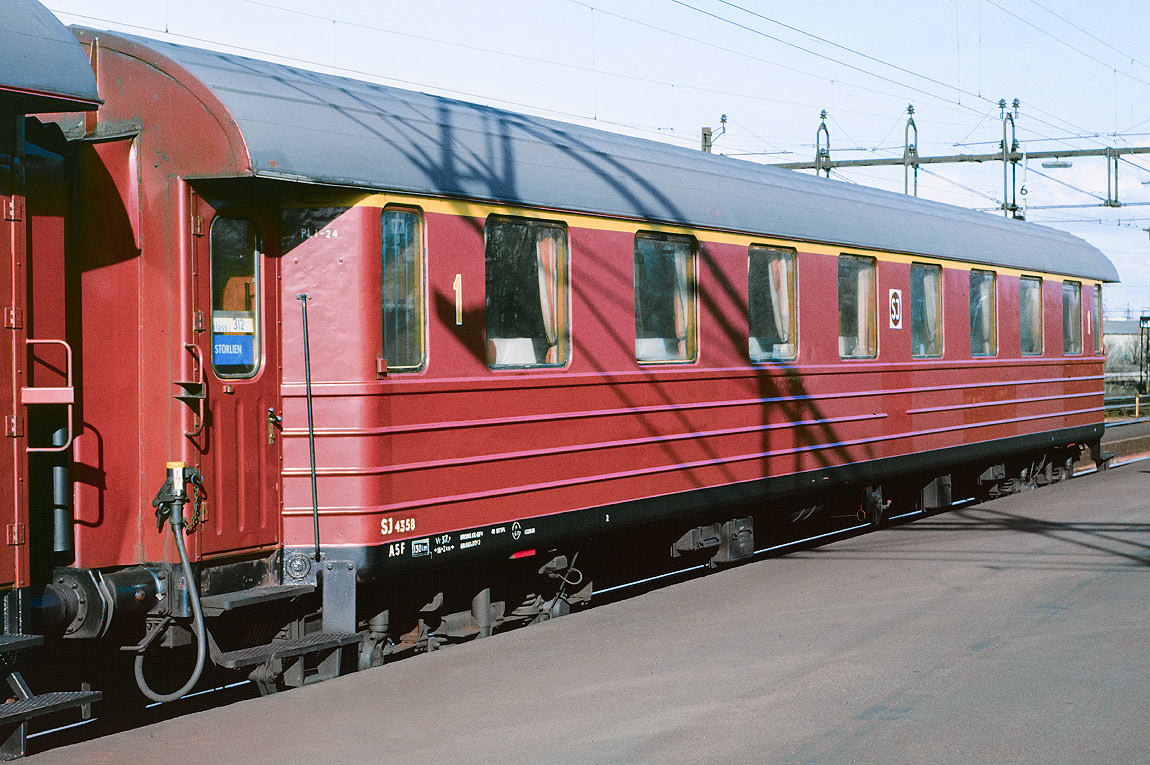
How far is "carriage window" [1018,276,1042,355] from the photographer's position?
602 inches

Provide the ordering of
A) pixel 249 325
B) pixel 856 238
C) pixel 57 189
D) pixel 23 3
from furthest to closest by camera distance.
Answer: pixel 856 238
pixel 249 325
pixel 57 189
pixel 23 3

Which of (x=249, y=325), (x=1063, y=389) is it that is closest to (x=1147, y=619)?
(x=249, y=325)

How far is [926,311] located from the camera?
42.7 ft

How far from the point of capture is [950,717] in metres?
5.92

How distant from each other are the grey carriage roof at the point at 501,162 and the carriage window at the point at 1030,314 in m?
3.31

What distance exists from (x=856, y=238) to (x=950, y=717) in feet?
21.5

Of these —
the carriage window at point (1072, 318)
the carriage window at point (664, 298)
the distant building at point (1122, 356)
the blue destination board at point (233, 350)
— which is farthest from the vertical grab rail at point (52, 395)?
the distant building at point (1122, 356)

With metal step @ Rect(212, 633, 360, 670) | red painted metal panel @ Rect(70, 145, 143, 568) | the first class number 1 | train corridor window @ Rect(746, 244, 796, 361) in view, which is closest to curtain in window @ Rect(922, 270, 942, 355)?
train corridor window @ Rect(746, 244, 796, 361)

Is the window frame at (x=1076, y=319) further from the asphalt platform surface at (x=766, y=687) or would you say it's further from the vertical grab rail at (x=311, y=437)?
the vertical grab rail at (x=311, y=437)

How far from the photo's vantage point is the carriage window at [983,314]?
46.1 feet

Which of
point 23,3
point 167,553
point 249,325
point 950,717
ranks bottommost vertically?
point 950,717

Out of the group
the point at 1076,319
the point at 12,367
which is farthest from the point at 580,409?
the point at 1076,319

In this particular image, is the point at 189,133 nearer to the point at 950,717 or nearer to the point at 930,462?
the point at 950,717

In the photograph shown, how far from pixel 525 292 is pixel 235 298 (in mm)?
1945
